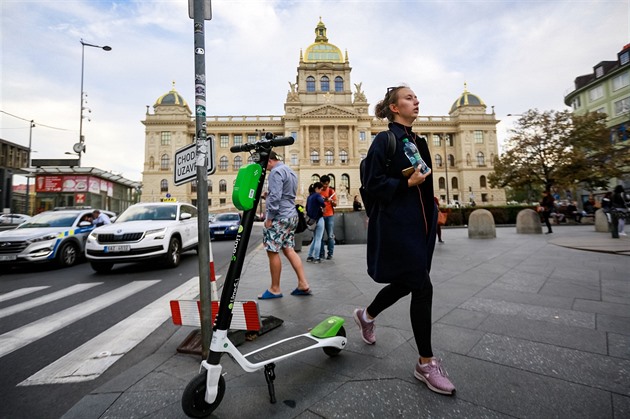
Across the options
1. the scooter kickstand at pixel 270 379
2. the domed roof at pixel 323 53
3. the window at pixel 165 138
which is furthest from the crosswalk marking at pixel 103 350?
the domed roof at pixel 323 53

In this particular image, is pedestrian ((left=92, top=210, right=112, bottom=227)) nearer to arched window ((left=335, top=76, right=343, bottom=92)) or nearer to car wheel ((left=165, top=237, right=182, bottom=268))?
car wheel ((left=165, top=237, right=182, bottom=268))

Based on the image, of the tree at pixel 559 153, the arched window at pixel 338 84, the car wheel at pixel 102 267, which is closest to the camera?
the car wheel at pixel 102 267

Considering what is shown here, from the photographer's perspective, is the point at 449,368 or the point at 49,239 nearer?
the point at 449,368

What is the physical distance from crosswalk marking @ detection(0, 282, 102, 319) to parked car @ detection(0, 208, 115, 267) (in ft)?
9.87

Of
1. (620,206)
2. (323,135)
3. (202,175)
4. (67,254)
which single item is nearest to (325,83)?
(323,135)

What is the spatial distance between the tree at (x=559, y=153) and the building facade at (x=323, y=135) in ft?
107

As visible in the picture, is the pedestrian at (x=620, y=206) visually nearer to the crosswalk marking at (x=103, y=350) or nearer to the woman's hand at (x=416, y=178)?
the woman's hand at (x=416, y=178)

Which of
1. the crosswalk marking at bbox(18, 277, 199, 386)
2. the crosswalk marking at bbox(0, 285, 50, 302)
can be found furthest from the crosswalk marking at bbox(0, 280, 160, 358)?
the crosswalk marking at bbox(0, 285, 50, 302)

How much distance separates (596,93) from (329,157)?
40.2 meters

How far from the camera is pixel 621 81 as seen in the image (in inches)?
1420

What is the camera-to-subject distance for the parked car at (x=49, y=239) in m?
7.30

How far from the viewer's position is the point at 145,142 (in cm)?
5903

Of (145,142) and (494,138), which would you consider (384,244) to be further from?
(494,138)

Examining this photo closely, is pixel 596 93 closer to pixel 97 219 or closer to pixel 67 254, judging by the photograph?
pixel 97 219
